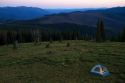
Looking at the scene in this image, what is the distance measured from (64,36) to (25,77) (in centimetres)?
10903

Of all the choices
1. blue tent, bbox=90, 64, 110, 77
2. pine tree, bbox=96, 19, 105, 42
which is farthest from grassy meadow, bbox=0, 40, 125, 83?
pine tree, bbox=96, 19, 105, 42

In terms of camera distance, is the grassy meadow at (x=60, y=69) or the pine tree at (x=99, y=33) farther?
the pine tree at (x=99, y=33)

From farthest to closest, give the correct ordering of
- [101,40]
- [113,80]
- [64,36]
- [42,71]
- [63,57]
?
[64,36], [101,40], [63,57], [42,71], [113,80]

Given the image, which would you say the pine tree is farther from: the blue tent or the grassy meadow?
the blue tent

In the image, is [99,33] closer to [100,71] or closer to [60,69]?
[60,69]

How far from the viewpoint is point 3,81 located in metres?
31.3

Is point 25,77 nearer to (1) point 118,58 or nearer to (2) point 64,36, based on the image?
(1) point 118,58

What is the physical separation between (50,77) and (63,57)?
13207mm

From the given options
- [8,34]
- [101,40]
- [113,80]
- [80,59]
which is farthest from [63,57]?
[8,34]

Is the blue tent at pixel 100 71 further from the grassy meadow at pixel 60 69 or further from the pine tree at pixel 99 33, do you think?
the pine tree at pixel 99 33

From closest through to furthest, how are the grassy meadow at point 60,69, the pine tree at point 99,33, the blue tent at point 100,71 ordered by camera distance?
the grassy meadow at point 60,69 → the blue tent at point 100,71 → the pine tree at point 99,33

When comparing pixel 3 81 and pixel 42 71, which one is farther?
pixel 42 71

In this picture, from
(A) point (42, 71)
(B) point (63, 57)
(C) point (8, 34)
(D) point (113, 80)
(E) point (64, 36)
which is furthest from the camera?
(E) point (64, 36)

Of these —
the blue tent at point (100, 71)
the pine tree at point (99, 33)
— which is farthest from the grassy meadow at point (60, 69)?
the pine tree at point (99, 33)
